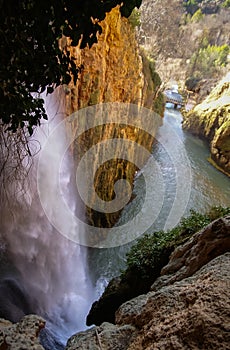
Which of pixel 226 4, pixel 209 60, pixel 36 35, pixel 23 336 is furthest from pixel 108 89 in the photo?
pixel 226 4

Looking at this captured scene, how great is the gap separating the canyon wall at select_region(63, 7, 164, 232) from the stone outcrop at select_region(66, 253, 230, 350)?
548 cm

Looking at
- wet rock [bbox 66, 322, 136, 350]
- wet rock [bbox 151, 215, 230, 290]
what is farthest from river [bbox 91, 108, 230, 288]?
wet rock [bbox 66, 322, 136, 350]

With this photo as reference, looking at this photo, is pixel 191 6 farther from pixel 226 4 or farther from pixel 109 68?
pixel 109 68

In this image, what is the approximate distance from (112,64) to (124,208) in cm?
665

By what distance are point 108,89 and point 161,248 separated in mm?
5835

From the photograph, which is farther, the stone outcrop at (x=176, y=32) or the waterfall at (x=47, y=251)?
the stone outcrop at (x=176, y=32)

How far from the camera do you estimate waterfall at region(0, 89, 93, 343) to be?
248 inches

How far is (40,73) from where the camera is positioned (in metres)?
2.19

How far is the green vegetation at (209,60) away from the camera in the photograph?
36875 millimetres

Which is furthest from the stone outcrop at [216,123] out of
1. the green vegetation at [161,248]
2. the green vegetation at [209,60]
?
the green vegetation at [161,248]

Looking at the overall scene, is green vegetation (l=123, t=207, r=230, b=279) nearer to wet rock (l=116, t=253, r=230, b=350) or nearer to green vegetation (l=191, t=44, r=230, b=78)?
wet rock (l=116, t=253, r=230, b=350)

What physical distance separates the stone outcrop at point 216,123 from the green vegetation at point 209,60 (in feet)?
26.7

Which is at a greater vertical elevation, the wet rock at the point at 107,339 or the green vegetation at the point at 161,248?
the green vegetation at the point at 161,248

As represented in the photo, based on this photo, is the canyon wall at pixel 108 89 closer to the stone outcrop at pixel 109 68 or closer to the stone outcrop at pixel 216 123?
the stone outcrop at pixel 109 68
